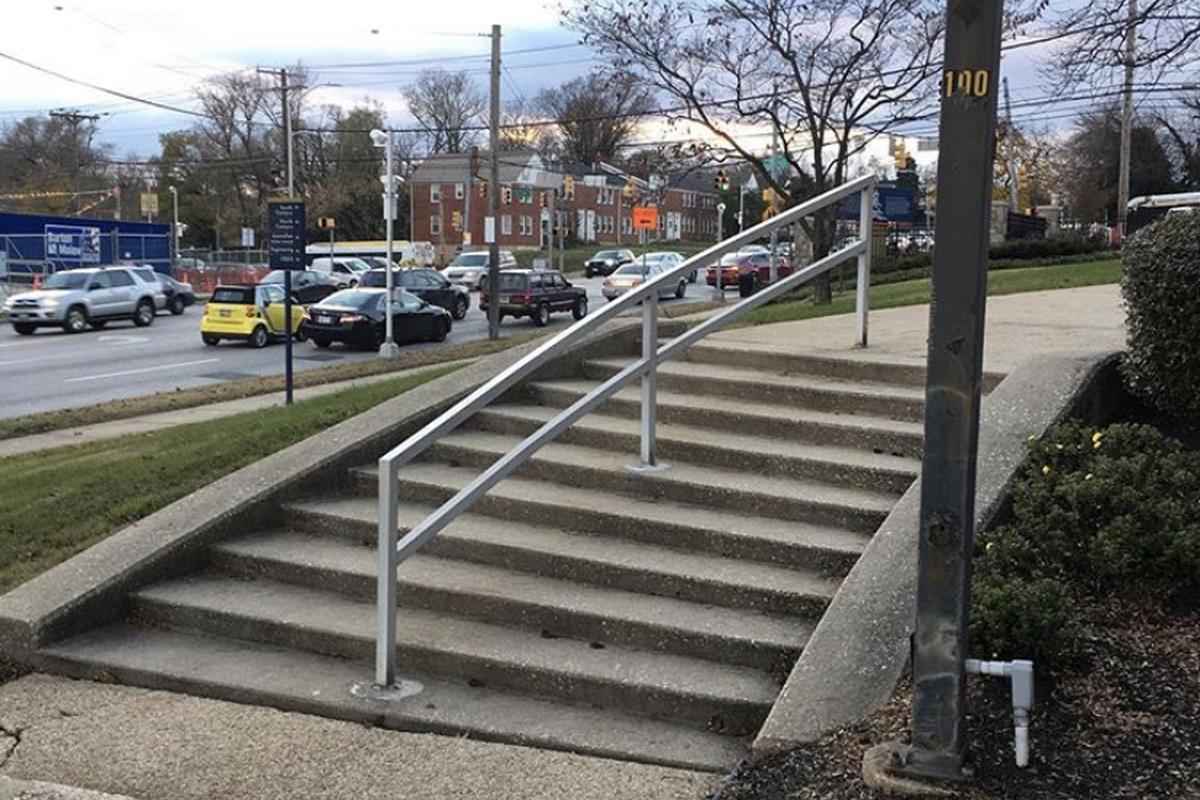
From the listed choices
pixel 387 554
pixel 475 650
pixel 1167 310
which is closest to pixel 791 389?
pixel 1167 310

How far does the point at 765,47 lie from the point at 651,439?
17.2 metres

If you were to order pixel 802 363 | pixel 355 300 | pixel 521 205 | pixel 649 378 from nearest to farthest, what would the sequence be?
pixel 649 378, pixel 802 363, pixel 355 300, pixel 521 205

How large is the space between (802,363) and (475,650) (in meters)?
3.27

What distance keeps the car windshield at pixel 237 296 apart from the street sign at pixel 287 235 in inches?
561

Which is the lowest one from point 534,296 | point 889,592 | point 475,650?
point 475,650

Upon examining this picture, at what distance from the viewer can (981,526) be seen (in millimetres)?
4434

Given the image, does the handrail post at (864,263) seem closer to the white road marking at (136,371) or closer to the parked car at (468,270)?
the white road marking at (136,371)

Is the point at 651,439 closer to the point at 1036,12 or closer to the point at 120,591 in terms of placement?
the point at 120,591

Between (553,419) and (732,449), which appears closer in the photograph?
A: (553,419)

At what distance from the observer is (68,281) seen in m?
33.1

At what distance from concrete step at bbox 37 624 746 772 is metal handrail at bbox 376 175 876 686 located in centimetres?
21

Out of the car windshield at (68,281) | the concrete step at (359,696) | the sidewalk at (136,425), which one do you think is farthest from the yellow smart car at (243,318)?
the concrete step at (359,696)

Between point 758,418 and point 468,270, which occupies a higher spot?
point 468,270

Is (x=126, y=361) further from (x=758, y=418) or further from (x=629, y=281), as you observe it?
(x=629, y=281)
